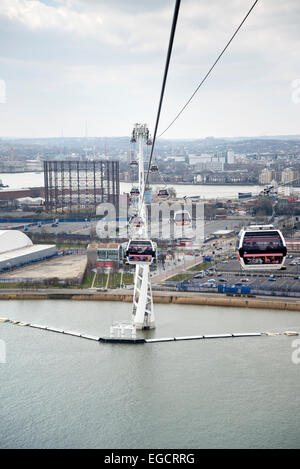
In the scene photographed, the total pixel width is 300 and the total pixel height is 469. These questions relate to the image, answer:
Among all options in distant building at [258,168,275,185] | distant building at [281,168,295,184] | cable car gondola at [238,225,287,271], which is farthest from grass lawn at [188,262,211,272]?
distant building at [258,168,275,185]

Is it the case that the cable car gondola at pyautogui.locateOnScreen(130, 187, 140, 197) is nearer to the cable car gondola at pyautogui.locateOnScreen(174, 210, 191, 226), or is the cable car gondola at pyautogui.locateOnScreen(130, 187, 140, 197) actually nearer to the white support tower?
the white support tower

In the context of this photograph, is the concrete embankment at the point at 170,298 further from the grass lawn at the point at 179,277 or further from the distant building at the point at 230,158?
the distant building at the point at 230,158

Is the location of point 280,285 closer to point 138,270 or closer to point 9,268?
point 138,270

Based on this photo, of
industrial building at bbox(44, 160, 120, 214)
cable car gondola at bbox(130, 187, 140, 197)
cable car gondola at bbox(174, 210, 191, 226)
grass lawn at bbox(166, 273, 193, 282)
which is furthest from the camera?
industrial building at bbox(44, 160, 120, 214)

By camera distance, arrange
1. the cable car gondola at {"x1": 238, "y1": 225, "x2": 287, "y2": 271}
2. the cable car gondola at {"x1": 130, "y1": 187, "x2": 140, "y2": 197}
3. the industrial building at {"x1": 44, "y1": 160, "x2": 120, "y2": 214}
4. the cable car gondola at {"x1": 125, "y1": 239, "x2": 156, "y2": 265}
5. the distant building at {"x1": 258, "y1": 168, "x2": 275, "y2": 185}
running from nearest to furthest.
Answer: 1. the cable car gondola at {"x1": 238, "y1": 225, "x2": 287, "y2": 271}
2. the cable car gondola at {"x1": 125, "y1": 239, "x2": 156, "y2": 265}
3. the cable car gondola at {"x1": 130, "y1": 187, "x2": 140, "y2": 197}
4. the industrial building at {"x1": 44, "y1": 160, "x2": 120, "y2": 214}
5. the distant building at {"x1": 258, "y1": 168, "x2": 275, "y2": 185}

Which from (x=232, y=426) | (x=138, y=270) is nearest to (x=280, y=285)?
(x=138, y=270)

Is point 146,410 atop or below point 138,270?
below

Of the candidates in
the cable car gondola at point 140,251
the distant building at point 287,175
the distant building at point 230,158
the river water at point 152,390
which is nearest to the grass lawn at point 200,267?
the river water at point 152,390
